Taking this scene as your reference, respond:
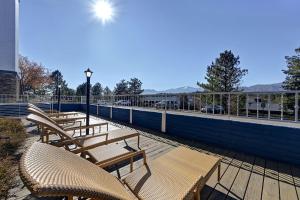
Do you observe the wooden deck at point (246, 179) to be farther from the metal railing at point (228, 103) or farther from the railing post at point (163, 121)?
the railing post at point (163, 121)

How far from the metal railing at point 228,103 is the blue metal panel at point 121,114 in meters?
0.44

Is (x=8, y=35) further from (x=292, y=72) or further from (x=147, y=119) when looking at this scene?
(x=292, y=72)

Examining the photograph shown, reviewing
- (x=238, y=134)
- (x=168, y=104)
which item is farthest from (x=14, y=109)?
(x=238, y=134)

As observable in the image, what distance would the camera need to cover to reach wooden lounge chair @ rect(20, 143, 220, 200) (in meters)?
1.01

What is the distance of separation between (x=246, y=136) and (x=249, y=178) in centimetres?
152

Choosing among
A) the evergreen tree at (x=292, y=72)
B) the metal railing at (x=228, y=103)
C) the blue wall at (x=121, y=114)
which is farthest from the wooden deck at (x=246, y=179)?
the evergreen tree at (x=292, y=72)

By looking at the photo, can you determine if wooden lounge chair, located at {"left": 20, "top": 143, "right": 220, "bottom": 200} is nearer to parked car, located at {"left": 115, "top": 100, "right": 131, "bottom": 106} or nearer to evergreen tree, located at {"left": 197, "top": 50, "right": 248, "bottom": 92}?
parked car, located at {"left": 115, "top": 100, "right": 131, "bottom": 106}

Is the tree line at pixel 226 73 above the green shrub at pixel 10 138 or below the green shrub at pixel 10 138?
above

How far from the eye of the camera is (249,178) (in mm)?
2979

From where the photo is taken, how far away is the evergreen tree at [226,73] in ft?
89.6

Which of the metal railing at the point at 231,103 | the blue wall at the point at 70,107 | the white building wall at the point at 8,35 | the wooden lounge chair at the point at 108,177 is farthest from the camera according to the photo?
the white building wall at the point at 8,35

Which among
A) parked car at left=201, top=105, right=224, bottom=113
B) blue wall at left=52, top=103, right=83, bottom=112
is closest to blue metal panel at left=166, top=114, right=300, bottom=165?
parked car at left=201, top=105, right=224, bottom=113

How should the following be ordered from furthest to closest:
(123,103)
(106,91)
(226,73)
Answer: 1. (106,91)
2. (226,73)
3. (123,103)

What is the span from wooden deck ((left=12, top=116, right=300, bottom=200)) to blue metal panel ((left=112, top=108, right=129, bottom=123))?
13.3 ft
